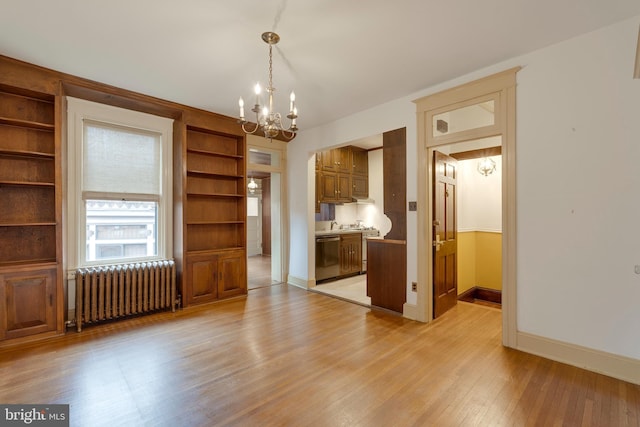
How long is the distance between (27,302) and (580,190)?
5.43 m

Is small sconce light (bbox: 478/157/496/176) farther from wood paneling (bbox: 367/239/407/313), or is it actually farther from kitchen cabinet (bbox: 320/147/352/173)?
kitchen cabinet (bbox: 320/147/352/173)

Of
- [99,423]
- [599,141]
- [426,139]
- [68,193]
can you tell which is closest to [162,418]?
[99,423]

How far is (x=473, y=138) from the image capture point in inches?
121

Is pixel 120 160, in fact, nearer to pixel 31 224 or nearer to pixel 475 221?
pixel 31 224

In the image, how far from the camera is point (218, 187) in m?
4.75

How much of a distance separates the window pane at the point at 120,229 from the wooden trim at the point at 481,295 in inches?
189

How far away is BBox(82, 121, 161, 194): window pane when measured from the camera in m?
3.69

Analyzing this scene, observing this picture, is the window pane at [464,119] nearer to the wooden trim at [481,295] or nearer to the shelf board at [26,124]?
the wooden trim at [481,295]

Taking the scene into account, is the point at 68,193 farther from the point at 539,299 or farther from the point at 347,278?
the point at 539,299

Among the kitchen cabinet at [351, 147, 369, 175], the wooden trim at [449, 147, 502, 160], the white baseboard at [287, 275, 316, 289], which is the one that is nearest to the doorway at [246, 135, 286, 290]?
the white baseboard at [287, 275, 316, 289]

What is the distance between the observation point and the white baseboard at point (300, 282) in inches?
207

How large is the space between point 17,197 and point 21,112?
951mm

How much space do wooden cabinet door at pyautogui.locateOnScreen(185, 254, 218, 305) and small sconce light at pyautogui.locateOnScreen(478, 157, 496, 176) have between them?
460 centimetres

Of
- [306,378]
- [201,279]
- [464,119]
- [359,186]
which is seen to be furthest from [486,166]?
[201,279]
